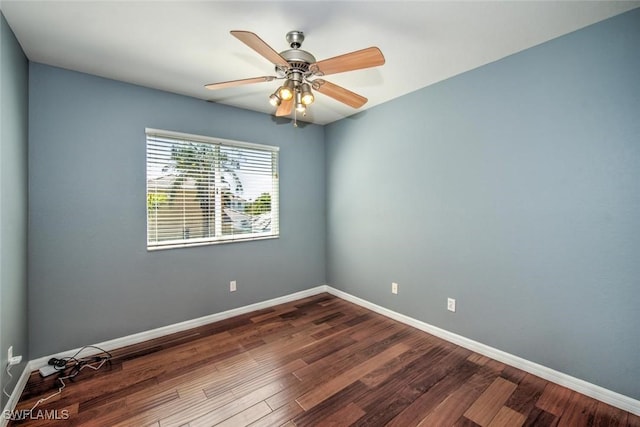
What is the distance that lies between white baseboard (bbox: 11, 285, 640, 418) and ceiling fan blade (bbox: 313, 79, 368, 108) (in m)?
2.32

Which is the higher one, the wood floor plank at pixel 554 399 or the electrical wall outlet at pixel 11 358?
the electrical wall outlet at pixel 11 358

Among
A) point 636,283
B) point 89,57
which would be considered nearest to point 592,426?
point 636,283

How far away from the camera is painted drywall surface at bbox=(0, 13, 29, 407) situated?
1.69m

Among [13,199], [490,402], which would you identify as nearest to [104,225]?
[13,199]

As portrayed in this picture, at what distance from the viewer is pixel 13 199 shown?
1.87m

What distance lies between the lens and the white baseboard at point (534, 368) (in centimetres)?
177

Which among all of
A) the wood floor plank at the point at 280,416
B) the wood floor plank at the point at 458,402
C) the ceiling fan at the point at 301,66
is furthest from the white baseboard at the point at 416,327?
the ceiling fan at the point at 301,66

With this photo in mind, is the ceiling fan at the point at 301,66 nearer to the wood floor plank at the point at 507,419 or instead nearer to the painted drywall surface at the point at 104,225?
the painted drywall surface at the point at 104,225

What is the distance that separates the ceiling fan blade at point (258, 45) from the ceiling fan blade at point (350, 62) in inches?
8.7

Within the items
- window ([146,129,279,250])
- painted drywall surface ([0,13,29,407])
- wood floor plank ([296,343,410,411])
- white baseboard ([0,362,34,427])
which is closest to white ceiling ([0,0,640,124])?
painted drywall surface ([0,13,29,407])

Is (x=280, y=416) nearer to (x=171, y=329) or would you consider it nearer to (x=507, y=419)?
(x=507, y=419)

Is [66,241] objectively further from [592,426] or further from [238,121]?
[592,426]

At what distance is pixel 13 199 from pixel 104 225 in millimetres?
671

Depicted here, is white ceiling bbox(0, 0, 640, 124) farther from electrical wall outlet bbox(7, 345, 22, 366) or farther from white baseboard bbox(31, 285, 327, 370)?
white baseboard bbox(31, 285, 327, 370)
